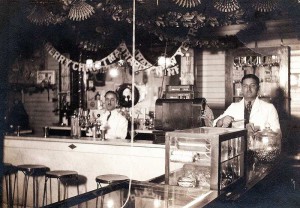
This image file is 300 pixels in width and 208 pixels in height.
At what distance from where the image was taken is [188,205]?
2.22m

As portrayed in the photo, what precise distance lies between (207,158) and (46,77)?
842 centimetres

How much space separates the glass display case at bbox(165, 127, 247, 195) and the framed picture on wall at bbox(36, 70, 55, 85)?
8051 mm

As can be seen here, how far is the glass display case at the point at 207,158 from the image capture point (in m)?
2.55

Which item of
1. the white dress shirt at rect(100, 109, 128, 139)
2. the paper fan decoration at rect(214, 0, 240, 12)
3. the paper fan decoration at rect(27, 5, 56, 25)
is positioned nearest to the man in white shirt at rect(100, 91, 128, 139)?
the white dress shirt at rect(100, 109, 128, 139)

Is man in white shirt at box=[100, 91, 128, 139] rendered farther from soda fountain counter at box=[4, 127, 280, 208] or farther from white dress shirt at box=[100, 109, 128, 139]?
soda fountain counter at box=[4, 127, 280, 208]

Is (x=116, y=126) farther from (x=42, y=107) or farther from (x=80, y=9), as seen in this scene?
(x=42, y=107)

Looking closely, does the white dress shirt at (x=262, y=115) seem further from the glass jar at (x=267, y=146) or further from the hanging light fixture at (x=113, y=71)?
the hanging light fixture at (x=113, y=71)

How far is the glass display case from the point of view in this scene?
255 centimetres

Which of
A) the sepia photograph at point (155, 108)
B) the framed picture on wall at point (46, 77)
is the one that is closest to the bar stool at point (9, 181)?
the sepia photograph at point (155, 108)

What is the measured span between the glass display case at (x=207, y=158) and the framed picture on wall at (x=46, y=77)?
8051mm

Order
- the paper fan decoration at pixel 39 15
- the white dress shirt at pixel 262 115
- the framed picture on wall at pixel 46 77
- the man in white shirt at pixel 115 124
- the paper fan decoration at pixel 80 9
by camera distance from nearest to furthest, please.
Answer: the white dress shirt at pixel 262 115
the paper fan decoration at pixel 80 9
the paper fan decoration at pixel 39 15
the man in white shirt at pixel 115 124
the framed picture on wall at pixel 46 77

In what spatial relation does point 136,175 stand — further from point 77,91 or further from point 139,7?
point 77,91

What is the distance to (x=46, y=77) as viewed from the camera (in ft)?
34.4

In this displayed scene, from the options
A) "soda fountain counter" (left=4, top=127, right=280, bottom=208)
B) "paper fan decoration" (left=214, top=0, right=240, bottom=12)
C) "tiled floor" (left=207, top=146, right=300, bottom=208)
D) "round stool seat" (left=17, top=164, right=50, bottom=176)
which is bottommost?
"round stool seat" (left=17, top=164, right=50, bottom=176)
